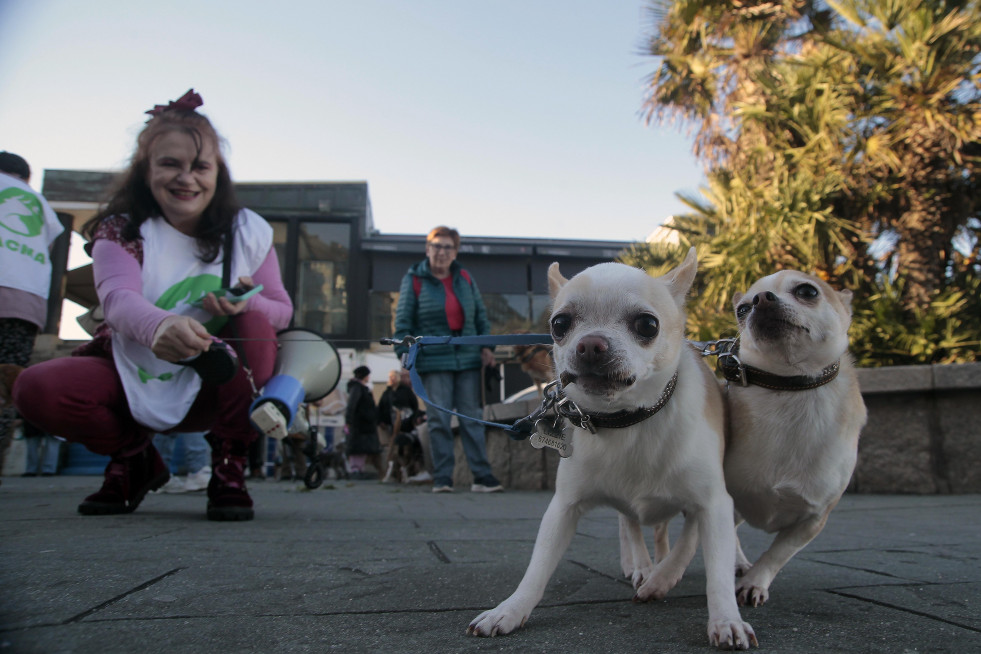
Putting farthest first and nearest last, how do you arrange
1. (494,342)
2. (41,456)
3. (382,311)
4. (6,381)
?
(382,311) < (41,456) < (6,381) < (494,342)

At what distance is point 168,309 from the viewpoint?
2.95m

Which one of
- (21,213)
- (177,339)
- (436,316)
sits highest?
(21,213)

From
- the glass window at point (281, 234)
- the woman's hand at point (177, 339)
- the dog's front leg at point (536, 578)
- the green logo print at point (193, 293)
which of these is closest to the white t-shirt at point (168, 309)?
the green logo print at point (193, 293)

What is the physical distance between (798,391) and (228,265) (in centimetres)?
256

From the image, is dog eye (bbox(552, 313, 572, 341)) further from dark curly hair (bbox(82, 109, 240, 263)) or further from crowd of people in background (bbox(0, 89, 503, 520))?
dark curly hair (bbox(82, 109, 240, 263))

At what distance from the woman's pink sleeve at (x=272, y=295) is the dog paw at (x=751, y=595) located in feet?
7.97

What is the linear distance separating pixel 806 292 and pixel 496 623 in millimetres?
1215

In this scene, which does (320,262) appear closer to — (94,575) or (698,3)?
(698,3)

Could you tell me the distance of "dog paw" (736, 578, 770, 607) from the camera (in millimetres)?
1629

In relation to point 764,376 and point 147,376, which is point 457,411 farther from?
point 764,376

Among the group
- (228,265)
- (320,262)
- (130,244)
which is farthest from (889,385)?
A: (320,262)

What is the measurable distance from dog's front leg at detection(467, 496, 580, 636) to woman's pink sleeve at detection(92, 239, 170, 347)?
187 centimetres

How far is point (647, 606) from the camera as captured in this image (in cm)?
155

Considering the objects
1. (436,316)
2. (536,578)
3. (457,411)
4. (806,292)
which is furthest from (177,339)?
(457,411)
